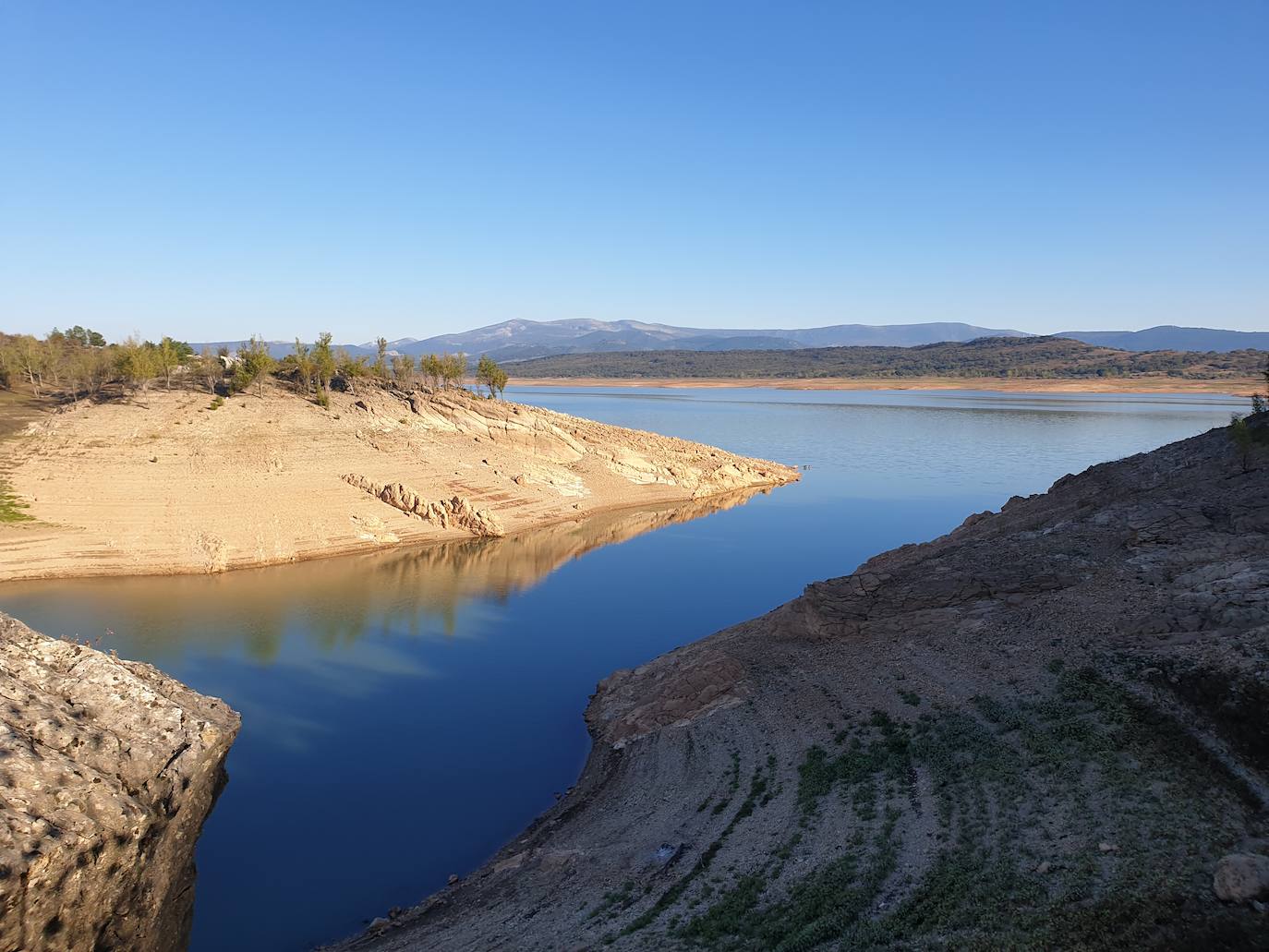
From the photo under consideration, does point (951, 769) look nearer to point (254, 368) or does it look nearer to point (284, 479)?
point (284, 479)

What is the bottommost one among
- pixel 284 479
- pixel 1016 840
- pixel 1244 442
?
pixel 1016 840

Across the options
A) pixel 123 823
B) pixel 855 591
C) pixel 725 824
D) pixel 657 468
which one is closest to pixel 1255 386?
pixel 657 468

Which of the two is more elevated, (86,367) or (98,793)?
(86,367)

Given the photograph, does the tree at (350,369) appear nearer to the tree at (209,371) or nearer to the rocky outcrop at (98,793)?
the tree at (209,371)

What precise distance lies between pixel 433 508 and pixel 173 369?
26730mm

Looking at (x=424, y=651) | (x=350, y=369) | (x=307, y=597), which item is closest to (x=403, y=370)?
(x=350, y=369)

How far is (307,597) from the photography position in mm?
37125

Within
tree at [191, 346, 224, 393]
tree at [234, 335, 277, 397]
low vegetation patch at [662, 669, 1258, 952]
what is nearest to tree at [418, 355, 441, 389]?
tree at [234, 335, 277, 397]

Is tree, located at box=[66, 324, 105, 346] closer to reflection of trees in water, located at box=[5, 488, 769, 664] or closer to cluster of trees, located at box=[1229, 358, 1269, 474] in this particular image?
reflection of trees in water, located at box=[5, 488, 769, 664]

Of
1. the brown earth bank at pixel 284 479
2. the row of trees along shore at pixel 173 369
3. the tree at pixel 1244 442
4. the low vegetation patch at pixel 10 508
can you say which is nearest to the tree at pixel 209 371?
the row of trees along shore at pixel 173 369

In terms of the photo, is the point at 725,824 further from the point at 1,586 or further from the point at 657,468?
the point at 657,468

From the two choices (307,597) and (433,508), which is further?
(433,508)

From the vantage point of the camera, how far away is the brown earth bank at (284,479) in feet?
135

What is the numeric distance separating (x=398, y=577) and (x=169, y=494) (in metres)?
15.1
